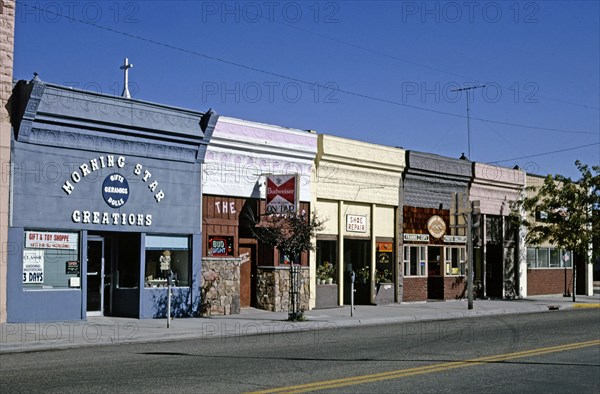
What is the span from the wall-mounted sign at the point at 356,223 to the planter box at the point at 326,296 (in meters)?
2.33

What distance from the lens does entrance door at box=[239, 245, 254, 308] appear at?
26094 mm

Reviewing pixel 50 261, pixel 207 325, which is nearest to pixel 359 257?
pixel 207 325

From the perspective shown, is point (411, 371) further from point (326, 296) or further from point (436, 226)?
point (436, 226)

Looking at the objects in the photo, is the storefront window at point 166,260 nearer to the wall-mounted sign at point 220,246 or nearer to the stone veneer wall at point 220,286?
the stone veneer wall at point 220,286

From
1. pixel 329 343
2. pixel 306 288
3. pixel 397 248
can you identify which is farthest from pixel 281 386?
pixel 397 248

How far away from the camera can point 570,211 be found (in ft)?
120

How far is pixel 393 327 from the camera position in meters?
22.2

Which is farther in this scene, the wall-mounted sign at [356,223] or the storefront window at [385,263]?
the storefront window at [385,263]

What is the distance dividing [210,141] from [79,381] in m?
13.7

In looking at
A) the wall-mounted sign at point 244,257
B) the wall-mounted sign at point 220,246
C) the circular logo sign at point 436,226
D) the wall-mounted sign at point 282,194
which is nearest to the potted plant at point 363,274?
the circular logo sign at point 436,226

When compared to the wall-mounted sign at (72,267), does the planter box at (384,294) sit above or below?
below

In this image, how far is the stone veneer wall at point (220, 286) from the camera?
2411cm

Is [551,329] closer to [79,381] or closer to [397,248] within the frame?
[397,248]

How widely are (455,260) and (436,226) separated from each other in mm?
2379
